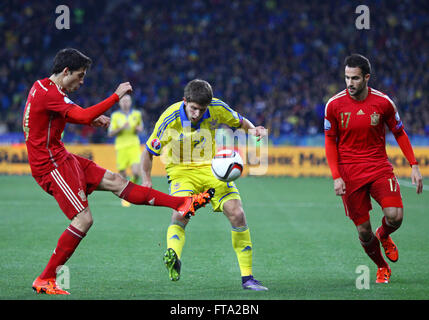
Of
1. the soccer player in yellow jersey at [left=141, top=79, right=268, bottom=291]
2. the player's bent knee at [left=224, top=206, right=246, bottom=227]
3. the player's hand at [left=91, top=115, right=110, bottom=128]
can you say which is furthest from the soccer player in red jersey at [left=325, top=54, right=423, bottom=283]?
the player's hand at [left=91, top=115, right=110, bottom=128]

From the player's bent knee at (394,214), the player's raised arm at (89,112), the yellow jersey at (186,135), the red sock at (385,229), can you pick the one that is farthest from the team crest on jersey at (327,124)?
the player's raised arm at (89,112)

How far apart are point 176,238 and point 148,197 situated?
0.49 m

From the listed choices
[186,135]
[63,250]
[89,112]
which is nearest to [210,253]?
[186,135]

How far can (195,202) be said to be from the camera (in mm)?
5918

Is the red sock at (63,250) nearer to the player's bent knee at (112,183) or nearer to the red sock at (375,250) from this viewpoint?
the player's bent knee at (112,183)

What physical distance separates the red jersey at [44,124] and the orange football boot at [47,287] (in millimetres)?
960

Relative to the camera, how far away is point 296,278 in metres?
6.55

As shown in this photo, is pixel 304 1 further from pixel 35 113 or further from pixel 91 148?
pixel 35 113

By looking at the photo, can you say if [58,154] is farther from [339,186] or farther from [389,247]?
[389,247]

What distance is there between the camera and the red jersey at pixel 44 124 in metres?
5.62

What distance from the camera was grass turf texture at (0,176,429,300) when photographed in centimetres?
590

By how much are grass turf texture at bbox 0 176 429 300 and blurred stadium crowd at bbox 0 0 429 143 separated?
12357mm

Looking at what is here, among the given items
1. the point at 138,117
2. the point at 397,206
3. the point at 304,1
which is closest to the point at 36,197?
the point at 138,117

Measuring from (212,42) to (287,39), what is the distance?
3.31 meters
